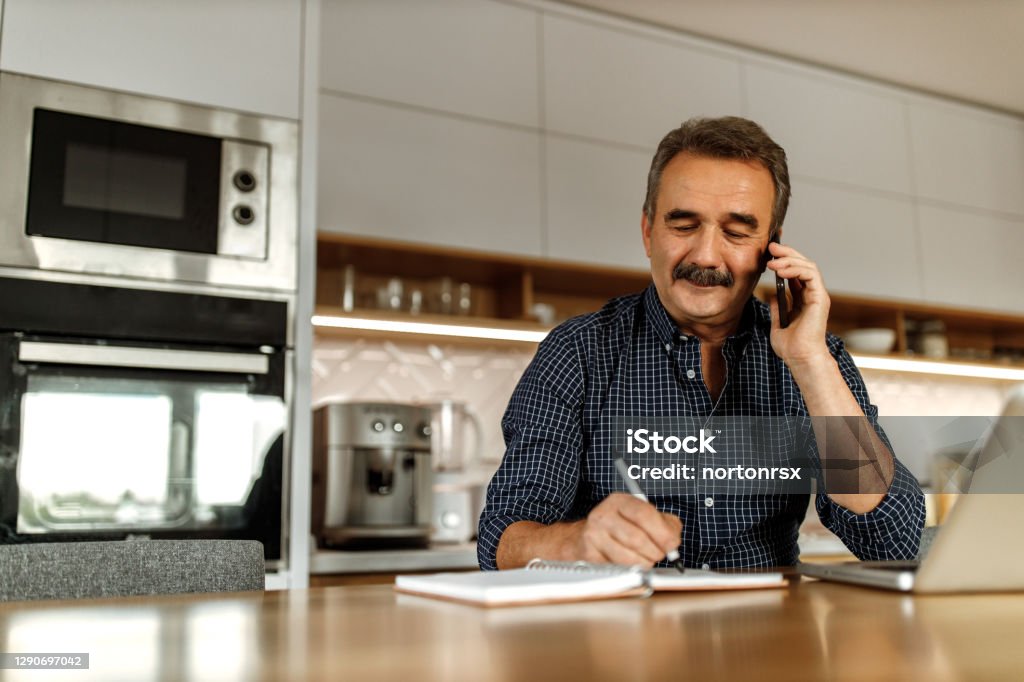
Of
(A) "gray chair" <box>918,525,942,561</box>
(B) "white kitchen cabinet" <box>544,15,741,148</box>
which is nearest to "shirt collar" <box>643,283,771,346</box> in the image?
(A) "gray chair" <box>918,525,942,561</box>

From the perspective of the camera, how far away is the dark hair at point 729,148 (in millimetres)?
1543

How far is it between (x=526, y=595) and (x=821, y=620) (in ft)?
0.71

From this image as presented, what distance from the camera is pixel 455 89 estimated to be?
295cm

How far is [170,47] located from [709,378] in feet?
4.68

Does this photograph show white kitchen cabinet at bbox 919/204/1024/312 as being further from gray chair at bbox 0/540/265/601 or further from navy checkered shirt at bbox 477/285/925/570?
gray chair at bbox 0/540/265/601

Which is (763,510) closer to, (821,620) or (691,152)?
(691,152)

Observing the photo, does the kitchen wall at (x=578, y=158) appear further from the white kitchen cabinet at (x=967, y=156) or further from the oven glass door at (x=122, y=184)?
the oven glass door at (x=122, y=184)

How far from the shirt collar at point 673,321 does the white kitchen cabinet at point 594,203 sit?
4.55 ft

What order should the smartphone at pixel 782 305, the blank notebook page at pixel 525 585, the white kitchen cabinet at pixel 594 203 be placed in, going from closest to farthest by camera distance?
the blank notebook page at pixel 525 585 < the smartphone at pixel 782 305 < the white kitchen cabinet at pixel 594 203

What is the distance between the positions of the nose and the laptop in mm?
750

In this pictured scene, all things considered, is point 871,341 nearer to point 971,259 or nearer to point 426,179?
point 971,259

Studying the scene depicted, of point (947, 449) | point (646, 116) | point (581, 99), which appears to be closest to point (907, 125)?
point (646, 116)

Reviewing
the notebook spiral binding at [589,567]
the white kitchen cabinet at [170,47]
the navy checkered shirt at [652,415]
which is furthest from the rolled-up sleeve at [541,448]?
the white kitchen cabinet at [170,47]

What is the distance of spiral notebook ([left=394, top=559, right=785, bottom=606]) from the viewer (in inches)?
27.8
